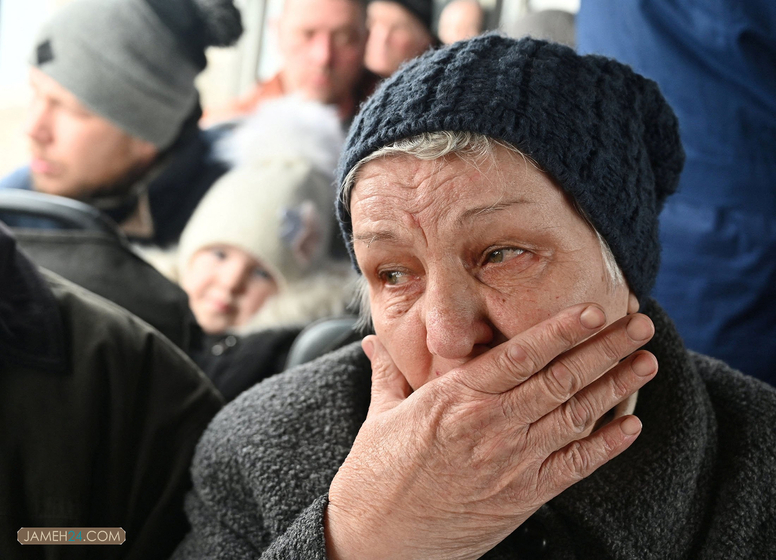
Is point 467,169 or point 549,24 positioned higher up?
point 467,169

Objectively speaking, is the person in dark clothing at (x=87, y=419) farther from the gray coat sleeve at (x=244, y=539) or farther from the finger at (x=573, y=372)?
the finger at (x=573, y=372)

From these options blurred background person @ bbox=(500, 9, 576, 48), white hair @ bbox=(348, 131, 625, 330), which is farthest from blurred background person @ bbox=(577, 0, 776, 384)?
white hair @ bbox=(348, 131, 625, 330)

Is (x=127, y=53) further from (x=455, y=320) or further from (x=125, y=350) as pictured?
(x=455, y=320)

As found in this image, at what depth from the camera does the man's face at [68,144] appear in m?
2.30

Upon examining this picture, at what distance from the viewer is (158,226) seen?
242cm

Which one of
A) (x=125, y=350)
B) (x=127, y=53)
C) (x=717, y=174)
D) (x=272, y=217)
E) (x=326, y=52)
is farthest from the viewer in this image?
(x=326, y=52)

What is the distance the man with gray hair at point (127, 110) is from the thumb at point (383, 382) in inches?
52.7

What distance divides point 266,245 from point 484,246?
1.37 metres

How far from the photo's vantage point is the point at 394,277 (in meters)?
1.29

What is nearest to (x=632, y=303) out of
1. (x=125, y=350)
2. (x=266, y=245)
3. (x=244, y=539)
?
(x=244, y=539)

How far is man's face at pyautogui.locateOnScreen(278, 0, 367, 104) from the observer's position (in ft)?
8.27

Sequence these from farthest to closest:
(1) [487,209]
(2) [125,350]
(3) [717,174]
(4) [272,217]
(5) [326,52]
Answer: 1. (5) [326,52]
2. (4) [272,217]
3. (3) [717,174]
4. (2) [125,350]
5. (1) [487,209]

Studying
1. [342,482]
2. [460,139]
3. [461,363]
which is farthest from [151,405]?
[460,139]

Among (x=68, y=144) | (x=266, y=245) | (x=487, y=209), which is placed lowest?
(x=266, y=245)
